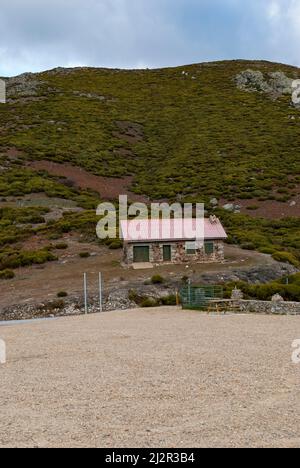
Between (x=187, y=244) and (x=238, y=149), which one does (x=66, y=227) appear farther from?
(x=238, y=149)

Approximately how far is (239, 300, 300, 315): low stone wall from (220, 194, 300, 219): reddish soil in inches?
1163

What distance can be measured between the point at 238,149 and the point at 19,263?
4230 centimetres

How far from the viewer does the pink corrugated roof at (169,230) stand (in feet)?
114

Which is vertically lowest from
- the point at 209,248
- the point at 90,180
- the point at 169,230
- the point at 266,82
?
the point at 209,248

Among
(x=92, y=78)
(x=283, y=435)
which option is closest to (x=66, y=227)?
(x=283, y=435)

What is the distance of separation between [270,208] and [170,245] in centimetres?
2270

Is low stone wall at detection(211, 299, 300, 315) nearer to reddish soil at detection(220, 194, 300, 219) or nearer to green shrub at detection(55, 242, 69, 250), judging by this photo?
green shrub at detection(55, 242, 69, 250)

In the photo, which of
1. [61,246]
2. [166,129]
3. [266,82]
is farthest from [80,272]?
[266,82]

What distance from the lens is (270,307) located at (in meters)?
24.1

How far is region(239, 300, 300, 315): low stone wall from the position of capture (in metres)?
23.7

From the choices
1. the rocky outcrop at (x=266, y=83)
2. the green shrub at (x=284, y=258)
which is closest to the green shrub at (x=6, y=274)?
the green shrub at (x=284, y=258)

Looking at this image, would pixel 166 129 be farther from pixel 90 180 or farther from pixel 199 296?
pixel 199 296

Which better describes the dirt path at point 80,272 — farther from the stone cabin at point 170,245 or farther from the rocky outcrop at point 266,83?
the rocky outcrop at point 266,83

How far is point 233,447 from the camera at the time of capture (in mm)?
7449
